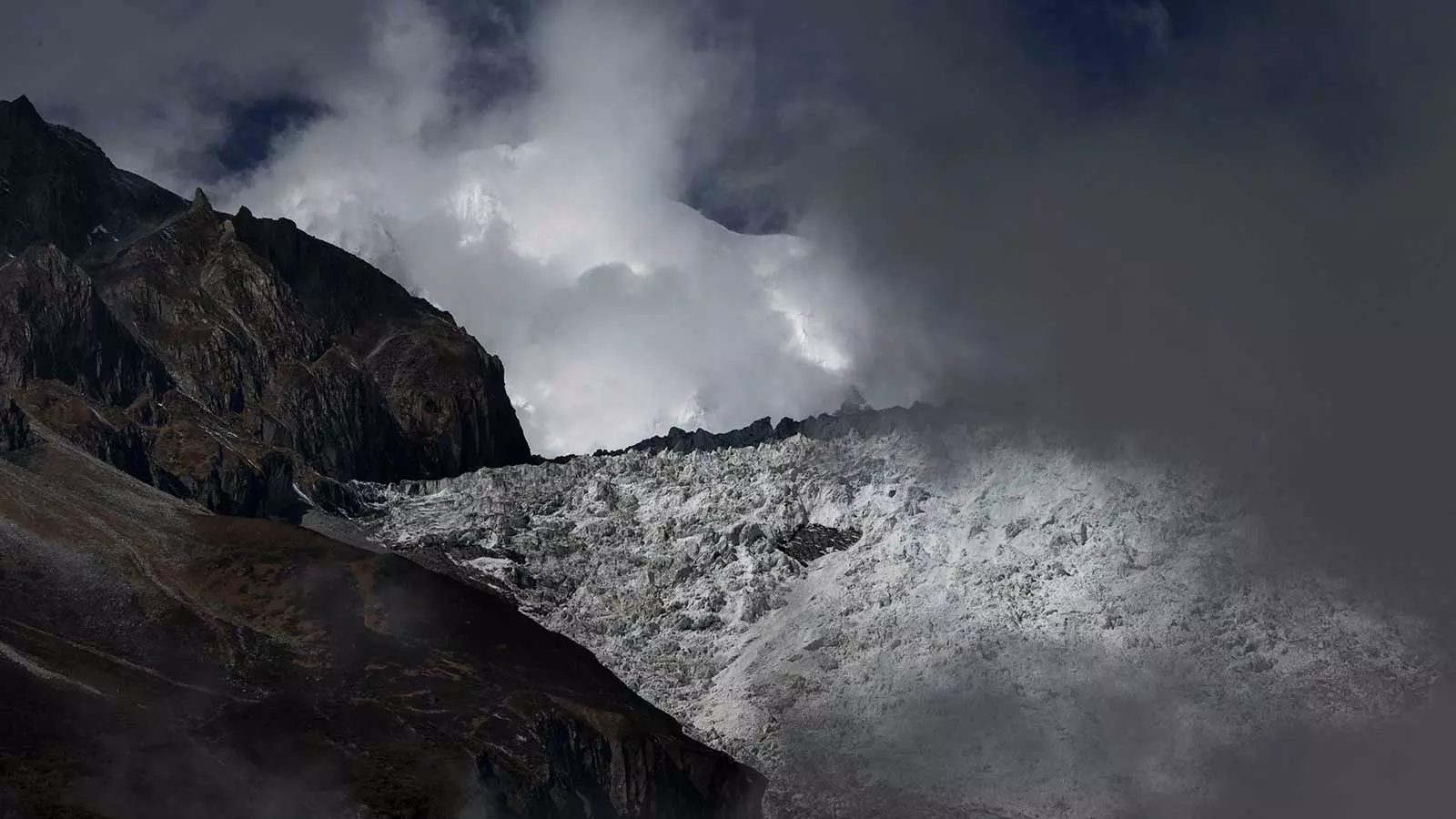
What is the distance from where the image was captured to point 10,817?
648 feet
